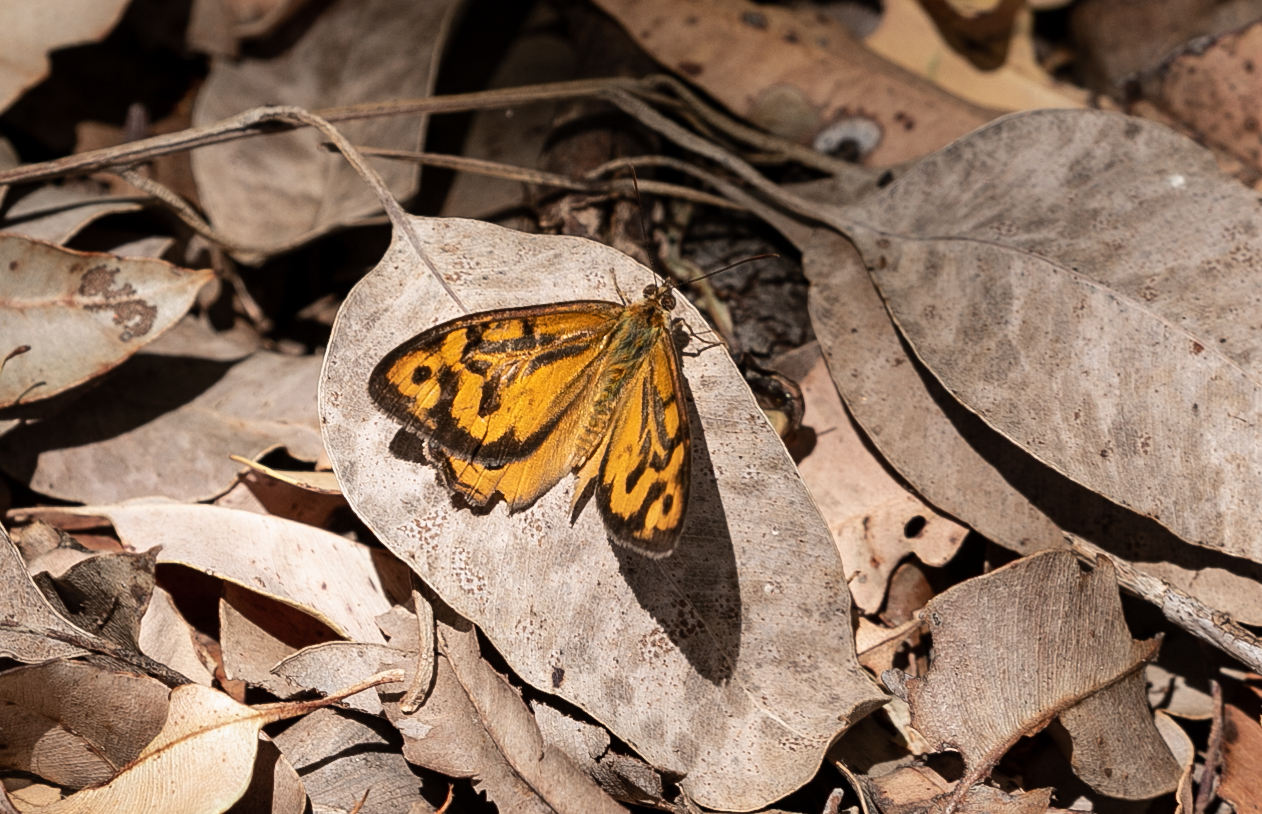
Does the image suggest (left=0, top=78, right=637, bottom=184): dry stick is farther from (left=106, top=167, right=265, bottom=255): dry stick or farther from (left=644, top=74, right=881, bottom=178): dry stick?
(left=644, top=74, right=881, bottom=178): dry stick

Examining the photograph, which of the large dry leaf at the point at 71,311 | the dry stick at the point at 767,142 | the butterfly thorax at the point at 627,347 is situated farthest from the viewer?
the dry stick at the point at 767,142

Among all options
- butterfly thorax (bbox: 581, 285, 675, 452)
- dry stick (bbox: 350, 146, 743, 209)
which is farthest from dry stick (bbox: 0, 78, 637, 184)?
butterfly thorax (bbox: 581, 285, 675, 452)

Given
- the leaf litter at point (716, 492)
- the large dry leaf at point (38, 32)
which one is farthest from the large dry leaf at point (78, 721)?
the large dry leaf at point (38, 32)

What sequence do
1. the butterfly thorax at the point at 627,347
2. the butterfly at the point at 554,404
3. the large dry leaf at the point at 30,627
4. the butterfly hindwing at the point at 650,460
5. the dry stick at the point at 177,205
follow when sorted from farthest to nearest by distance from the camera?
the dry stick at the point at 177,205 < the butterfly thorax at the point at 627,347 < the large dry leaf at the point at 30,627 < the butterfly at the point at 554,404 < the butterfly hindwing at the point at 650,460

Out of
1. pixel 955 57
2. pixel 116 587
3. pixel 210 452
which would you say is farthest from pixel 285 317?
pixel 955 57

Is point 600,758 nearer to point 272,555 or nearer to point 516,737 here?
point 516,737

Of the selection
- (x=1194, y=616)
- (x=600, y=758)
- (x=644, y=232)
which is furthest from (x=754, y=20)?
(x=600, y=758)

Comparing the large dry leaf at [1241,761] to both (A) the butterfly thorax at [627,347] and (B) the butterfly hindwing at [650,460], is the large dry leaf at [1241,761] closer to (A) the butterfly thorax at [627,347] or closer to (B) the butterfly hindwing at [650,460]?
(B) the butterfly hindwing at [650,460]

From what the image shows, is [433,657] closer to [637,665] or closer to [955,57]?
[637,665]
